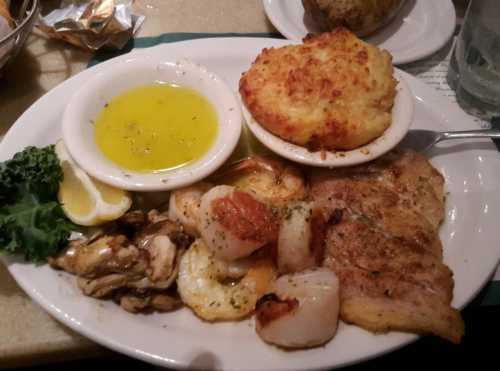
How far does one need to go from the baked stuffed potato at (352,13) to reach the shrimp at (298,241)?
3.47 feet

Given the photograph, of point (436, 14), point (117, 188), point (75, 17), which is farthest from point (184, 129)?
point (436, 14)

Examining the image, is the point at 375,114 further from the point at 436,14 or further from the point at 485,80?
the point at 436,14

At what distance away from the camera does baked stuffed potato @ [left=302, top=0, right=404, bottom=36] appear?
1.92 meters

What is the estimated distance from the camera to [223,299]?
121 centimetres

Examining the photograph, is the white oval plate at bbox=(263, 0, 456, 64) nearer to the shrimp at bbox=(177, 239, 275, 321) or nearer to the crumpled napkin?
the crumpled napkin

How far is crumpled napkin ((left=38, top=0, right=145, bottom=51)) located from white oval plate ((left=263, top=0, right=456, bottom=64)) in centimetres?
65

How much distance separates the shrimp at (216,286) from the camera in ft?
3.92

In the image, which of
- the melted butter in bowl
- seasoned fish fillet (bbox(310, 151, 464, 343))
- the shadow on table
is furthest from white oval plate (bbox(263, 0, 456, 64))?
the shadow on table

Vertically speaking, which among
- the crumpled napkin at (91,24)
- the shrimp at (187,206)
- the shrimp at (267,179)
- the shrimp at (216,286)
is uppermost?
the crumpled napkin at (91,24)

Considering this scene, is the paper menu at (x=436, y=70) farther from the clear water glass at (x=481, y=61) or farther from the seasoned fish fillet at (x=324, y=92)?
the seasoned fish fillet at (x=324, y=92)

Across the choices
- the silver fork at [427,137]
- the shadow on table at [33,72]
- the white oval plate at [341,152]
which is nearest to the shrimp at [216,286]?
the white oval plate at [341,152]

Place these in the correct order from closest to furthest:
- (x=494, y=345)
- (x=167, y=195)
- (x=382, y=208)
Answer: (x=382, y=208), (x=167, y=195), (x=494, y=345)

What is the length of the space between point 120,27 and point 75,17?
0.21 meters

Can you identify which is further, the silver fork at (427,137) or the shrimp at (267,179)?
the silver fork at (427,137)
